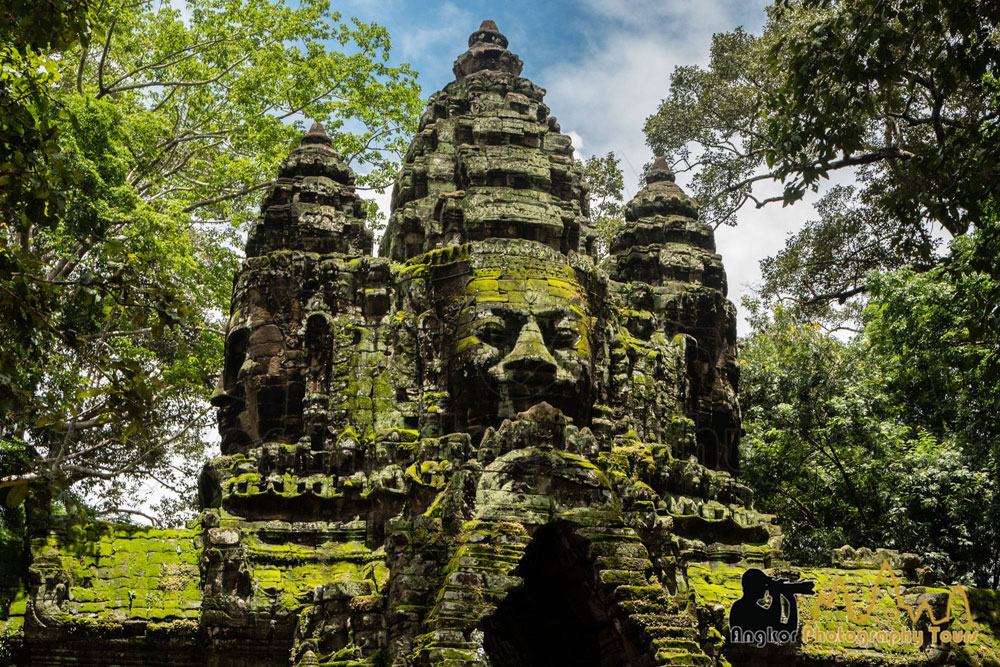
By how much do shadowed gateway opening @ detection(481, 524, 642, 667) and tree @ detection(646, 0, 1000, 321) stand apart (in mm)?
4680

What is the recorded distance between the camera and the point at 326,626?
1280 centimetres

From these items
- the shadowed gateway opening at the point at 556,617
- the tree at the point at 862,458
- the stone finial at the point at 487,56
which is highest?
the stone finial at the point at 487,56

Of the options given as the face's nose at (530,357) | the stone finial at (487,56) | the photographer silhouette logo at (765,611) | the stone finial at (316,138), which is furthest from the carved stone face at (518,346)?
the stone finial at (487,56)

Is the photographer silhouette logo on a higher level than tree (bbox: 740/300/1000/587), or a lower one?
lower

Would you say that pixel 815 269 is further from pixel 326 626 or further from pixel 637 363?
pixel 326 626

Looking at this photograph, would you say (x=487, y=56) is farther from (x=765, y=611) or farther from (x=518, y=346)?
(x=765, y=611)

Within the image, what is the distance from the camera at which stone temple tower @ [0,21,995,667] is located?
506 inches

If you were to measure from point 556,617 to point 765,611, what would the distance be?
294 cm

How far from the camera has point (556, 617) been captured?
47.6 feet

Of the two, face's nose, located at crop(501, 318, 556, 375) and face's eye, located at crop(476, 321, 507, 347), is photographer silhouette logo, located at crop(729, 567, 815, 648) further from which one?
face's eye, located at crop(476, 321, 507, 347)

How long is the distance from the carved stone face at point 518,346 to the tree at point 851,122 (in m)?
3.82

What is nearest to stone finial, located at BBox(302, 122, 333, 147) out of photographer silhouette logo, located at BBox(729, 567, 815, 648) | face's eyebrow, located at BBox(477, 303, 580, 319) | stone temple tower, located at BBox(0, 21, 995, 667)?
stone temple tower, located at BBox(0, 21, 995, 667)

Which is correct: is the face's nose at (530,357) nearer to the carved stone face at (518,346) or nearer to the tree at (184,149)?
the carved stone face at (518,346)

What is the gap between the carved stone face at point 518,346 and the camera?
16.0m
